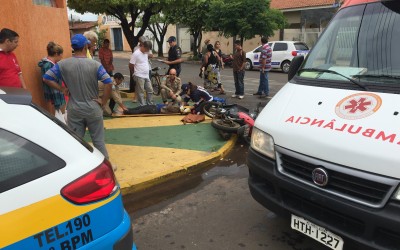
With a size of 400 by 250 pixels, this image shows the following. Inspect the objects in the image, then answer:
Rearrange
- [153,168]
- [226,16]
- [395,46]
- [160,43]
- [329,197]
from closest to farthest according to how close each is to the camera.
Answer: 1. [329,197]
2. [395,46]
3. [153,168]
4. [226,16]
5. [160,43]

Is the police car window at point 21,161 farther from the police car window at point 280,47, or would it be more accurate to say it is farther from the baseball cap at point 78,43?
the police car window at point 280,47

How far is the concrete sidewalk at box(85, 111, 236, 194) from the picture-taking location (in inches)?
186

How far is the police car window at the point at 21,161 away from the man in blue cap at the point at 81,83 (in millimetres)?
2237

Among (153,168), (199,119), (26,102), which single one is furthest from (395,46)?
(199,119)

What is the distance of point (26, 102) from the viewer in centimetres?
204

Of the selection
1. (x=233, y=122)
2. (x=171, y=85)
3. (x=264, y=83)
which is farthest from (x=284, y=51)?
(x=233, y=122)

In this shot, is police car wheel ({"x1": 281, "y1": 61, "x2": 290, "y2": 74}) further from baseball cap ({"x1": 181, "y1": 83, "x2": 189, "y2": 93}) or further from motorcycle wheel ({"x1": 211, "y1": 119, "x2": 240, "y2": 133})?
motorcycle wheel ({"x1": 211, "y1": 119, "x2": 240, "y2": 133})

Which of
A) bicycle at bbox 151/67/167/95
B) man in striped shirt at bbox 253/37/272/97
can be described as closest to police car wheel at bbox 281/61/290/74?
man in striped shirt at bbox 253/37/272/97

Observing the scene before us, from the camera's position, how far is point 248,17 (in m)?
20.4

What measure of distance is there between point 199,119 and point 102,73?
373 centimetres

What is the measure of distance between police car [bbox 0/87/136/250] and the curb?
228 cm

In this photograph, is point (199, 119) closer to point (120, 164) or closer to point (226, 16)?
point (120, 164)

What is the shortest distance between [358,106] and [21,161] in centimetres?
224

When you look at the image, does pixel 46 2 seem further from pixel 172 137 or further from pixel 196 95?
pixel 196 95
